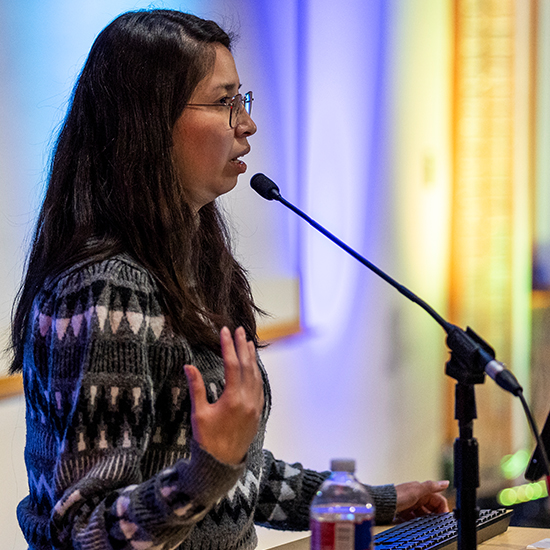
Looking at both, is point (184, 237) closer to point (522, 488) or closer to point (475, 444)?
point (475, 444)

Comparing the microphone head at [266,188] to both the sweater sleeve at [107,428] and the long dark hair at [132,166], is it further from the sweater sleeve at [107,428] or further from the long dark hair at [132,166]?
the sweater sleeve at [107,428]

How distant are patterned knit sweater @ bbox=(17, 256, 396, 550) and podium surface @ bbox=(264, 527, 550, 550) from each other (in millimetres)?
209

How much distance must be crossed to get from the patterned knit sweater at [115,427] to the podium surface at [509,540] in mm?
209

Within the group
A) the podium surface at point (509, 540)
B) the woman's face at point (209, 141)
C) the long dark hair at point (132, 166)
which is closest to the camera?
the long dark hair at point (132, 166)

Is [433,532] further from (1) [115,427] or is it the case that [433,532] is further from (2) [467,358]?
(1) [115,427]

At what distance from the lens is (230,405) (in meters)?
0.91

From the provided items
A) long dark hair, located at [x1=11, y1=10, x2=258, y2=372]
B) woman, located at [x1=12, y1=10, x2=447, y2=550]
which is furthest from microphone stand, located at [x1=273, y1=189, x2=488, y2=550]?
long dark hair, located at [x1=11, y1=10, x2=258, y2=372]

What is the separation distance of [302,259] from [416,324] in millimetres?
1004

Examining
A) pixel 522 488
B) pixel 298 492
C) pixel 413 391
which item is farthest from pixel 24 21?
pixel 522 488

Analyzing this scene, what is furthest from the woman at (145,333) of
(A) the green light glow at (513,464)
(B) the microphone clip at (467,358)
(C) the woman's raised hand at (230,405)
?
(A) the green light glow at (513,464)

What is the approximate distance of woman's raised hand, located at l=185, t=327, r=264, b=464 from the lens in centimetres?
91

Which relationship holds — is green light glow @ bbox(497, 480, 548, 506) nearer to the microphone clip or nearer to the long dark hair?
the long dark hair

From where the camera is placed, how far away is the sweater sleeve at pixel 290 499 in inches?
57.2

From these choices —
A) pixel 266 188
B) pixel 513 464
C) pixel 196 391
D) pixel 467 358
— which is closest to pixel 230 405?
pixel 196 391
